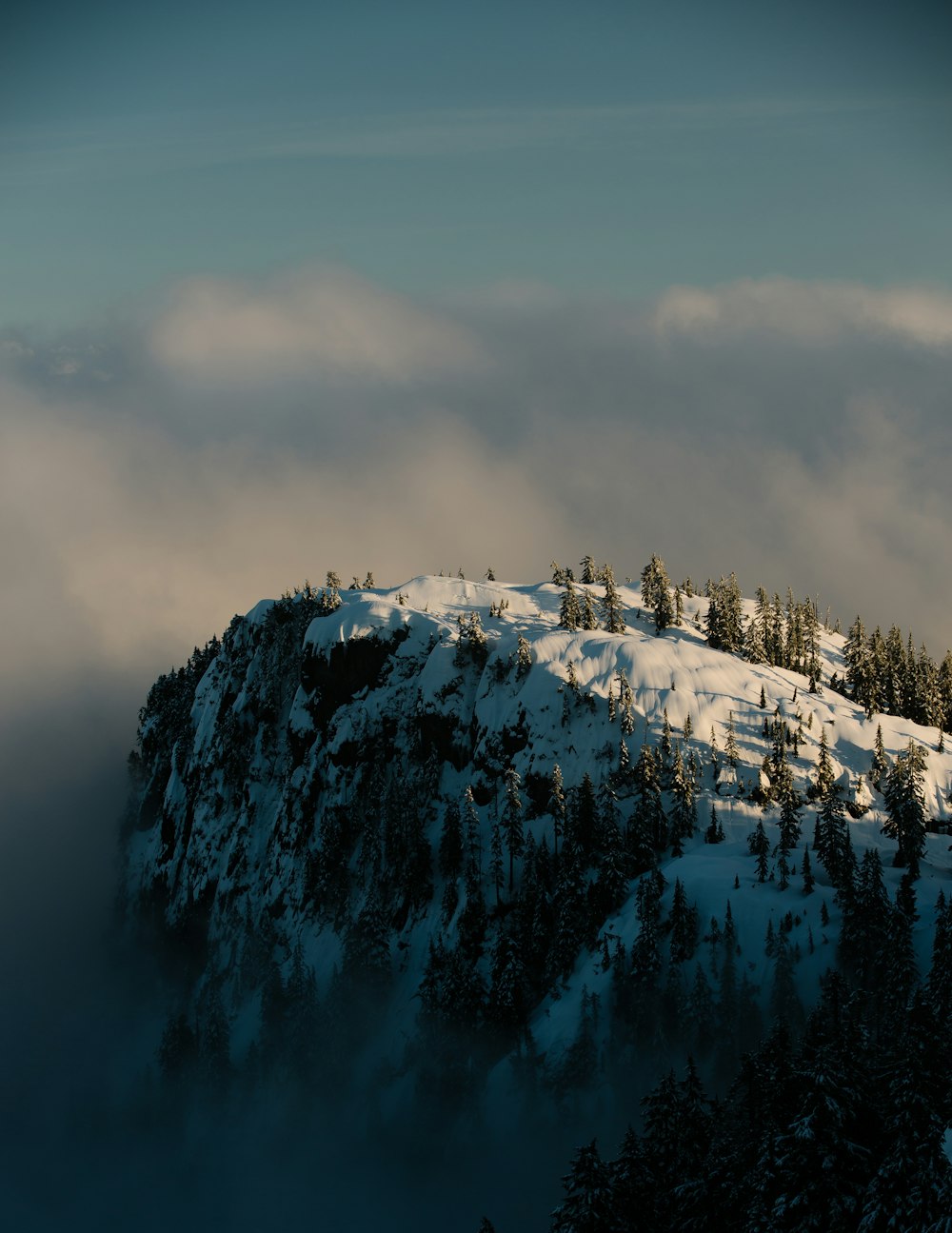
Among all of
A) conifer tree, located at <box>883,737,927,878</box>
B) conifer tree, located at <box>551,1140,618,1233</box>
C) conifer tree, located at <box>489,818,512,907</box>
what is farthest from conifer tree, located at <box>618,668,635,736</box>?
conifer tree, located at <box>551,1140,618,1233</box>

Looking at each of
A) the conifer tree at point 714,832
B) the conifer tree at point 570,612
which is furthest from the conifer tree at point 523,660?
the conifer tree at point 714,832

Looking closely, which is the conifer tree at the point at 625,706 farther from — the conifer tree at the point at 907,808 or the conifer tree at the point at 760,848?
the conifer tree at the point at 907,808

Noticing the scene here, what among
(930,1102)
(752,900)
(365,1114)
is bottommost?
(365,1114)

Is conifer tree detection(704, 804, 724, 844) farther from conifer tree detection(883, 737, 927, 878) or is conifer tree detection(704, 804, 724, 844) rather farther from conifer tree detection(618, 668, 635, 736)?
conifer tree detection(883, 737, 927, 878)

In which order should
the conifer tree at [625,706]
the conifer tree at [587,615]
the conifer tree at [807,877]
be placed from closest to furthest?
the conifer tree at [807,877]
the conifer tree at [625,706]
the conifer tree at [587,615]

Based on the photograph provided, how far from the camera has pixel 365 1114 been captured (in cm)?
13362

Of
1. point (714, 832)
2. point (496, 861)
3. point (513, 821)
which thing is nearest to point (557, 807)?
point (513, 821)

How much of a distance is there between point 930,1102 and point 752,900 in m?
54.4

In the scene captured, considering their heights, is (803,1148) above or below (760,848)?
below

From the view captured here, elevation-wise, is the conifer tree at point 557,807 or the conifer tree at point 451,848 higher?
the conifer tree at point 557,807

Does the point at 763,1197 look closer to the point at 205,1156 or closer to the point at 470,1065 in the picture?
the point at 470,1065

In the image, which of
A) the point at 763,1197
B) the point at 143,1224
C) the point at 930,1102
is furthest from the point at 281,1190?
the point at 930,1102

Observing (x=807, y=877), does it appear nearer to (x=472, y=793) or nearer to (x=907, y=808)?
(x=907, y=808)

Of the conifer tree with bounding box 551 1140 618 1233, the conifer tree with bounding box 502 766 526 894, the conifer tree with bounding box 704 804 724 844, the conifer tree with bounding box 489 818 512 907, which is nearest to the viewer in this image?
the conifer tree with bounding box 551 1140 618 1233
